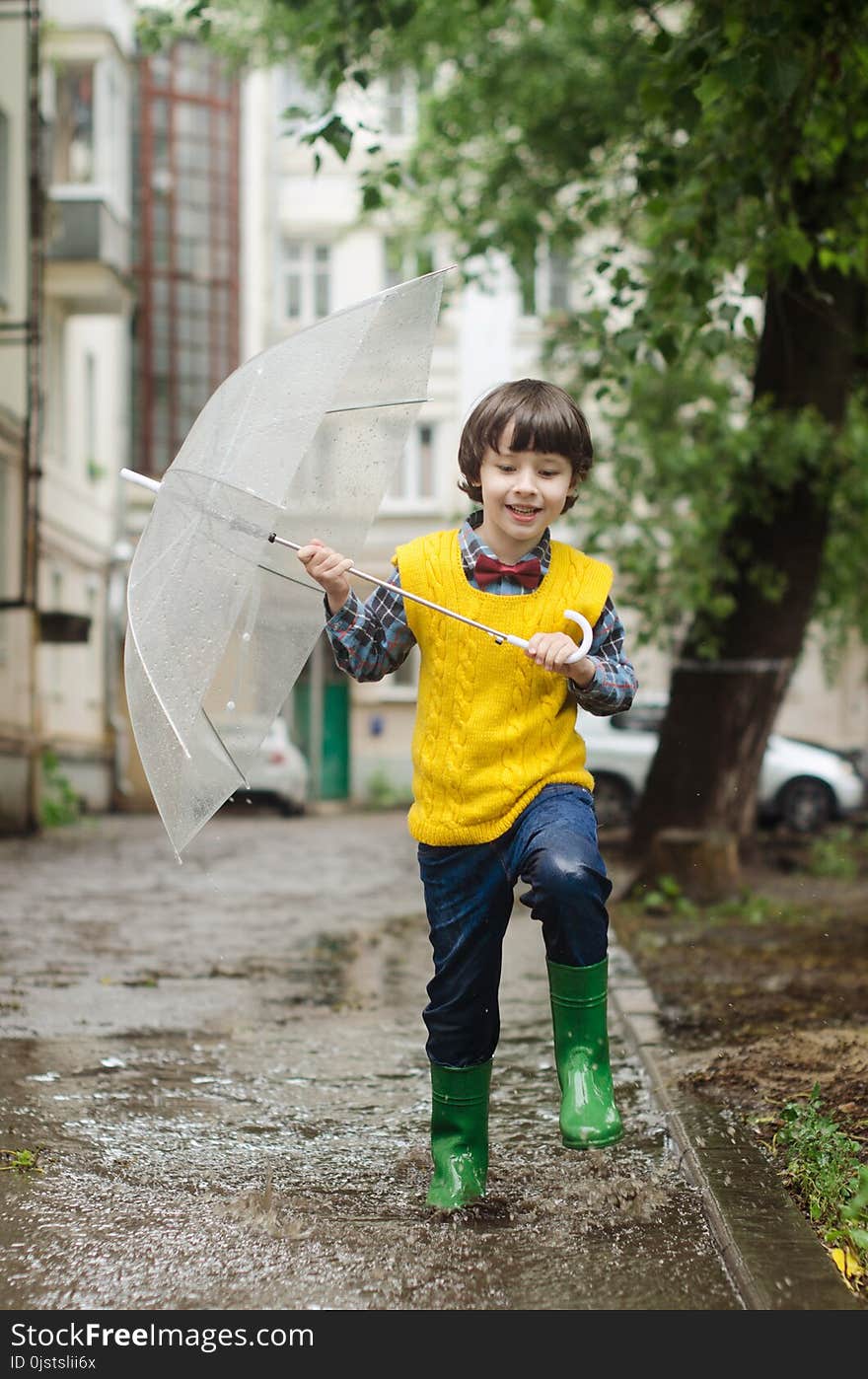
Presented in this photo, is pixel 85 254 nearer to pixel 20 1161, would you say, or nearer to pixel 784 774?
pixel 784 774

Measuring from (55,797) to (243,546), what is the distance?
18.2 meters

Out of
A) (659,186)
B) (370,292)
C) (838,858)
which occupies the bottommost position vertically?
(838,858)

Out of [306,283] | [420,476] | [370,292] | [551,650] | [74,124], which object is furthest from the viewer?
[306,283]

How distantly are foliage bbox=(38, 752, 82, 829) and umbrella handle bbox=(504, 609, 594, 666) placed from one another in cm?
1736

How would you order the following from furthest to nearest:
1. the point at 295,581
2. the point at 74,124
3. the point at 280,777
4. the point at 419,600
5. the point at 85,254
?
the point at 280,777 → the point at 74,124 → the point at 85,254 → the point at 295,581 → the point at 419,600

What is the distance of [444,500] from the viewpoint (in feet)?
108

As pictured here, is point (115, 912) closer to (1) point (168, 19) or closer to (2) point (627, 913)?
(2) point (627, 913)

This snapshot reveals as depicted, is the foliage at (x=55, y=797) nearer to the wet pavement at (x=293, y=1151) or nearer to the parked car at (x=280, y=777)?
the parked car at (x=280, y=777)

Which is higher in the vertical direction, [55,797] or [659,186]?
[659,186]

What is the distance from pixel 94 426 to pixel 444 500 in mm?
7387

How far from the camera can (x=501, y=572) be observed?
374cm

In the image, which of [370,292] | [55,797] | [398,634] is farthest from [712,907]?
[370,292]

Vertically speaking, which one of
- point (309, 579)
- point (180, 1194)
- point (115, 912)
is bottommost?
point (115, 912)

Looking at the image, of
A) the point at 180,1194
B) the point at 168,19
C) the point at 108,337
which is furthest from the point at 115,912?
the point at 108,337
